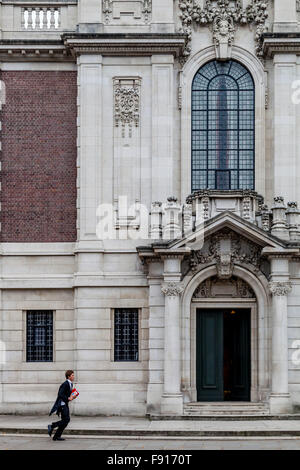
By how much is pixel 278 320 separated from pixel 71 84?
32.6 feet

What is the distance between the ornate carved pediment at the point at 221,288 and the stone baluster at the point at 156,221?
2.12 metres

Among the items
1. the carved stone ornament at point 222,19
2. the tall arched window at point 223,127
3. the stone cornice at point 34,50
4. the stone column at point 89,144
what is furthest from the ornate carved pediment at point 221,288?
the stone cornice at point 34,50

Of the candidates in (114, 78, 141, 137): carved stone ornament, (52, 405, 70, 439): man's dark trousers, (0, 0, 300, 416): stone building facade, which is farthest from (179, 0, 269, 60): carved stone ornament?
(52, 405, 70, 439): man's dark trousers

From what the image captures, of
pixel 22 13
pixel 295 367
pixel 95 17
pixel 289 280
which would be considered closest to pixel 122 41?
pixel 95 17

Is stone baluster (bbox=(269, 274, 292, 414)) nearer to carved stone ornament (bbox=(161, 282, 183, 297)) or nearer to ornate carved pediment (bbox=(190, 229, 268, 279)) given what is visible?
ornate carved pediment (bbox=(190, 229, 268, 279))

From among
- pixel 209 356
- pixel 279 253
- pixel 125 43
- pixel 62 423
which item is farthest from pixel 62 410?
pixel 125 43

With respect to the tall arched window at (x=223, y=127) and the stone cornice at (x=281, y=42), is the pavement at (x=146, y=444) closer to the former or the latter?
the tall arched window at (x=223, y=127)

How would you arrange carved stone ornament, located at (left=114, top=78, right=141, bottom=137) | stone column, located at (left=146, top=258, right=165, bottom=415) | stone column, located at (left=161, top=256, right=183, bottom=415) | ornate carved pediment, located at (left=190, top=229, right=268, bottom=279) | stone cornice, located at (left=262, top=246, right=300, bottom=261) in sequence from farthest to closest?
carved stone ornament, located at (left=114, top=78, right=141, bottom=137), ornate carved pediment, located at (left=190, top=229, right=268, bottom=279), stone column, located at (left=146, top=258, right=165, bottom=415), stone cornice, located at (left=262, top=246, right=300, bottom=261), stone column, located at (left=161, top=256, right=183, bottom=415)

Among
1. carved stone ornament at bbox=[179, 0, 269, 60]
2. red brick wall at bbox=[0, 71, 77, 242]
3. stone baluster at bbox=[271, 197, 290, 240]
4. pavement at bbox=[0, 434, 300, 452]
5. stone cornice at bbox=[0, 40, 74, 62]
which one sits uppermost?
carved stone ornament at bbox=[179, 0, 269, 60]

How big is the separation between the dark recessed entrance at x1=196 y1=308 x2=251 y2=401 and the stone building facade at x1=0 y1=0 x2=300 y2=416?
0.15 ft

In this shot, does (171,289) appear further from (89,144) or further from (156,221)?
(89,144)

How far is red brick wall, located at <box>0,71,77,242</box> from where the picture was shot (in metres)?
30.1

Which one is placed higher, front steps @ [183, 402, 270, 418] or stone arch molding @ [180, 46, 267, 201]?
stone arch molding @ [180, 46, 267, 201]

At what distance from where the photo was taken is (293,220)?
28953mm
